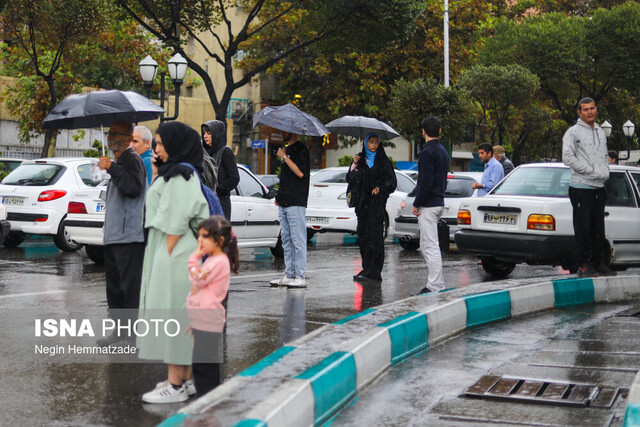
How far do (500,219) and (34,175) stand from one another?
25.8 ft

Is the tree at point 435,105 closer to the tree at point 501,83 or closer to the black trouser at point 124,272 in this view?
the tree at point 501,83

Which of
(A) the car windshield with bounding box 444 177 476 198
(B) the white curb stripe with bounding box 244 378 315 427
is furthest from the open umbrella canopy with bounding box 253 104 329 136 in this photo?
(A) the car windshield with bounding box 444 177 476 198

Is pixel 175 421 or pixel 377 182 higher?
pixel 377 182

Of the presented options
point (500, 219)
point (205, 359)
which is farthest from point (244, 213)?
point (205, 359)

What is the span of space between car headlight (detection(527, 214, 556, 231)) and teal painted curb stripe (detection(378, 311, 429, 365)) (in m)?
4.50

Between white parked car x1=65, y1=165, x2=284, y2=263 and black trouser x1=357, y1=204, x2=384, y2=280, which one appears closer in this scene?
black trouser x1=357, y1=204, x2=384, y2=280

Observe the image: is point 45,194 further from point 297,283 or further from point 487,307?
point 487,307

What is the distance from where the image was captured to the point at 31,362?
6.11 metres

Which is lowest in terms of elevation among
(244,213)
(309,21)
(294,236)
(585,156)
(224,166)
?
(294,236)

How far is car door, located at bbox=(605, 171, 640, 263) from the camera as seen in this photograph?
11.5 meters

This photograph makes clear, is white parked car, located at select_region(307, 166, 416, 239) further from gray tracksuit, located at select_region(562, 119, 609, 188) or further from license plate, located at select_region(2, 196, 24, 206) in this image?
gray tracksuit, located at select_region(562, 119, 609, 188)

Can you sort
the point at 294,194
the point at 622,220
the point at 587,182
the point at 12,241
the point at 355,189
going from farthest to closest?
the point at 12,241
the point at 622,220
the point at 355,189
the point at 587,182
the point at 294,194

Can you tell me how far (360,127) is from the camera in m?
11.8

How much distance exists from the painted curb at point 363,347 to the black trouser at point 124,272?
1454mm
